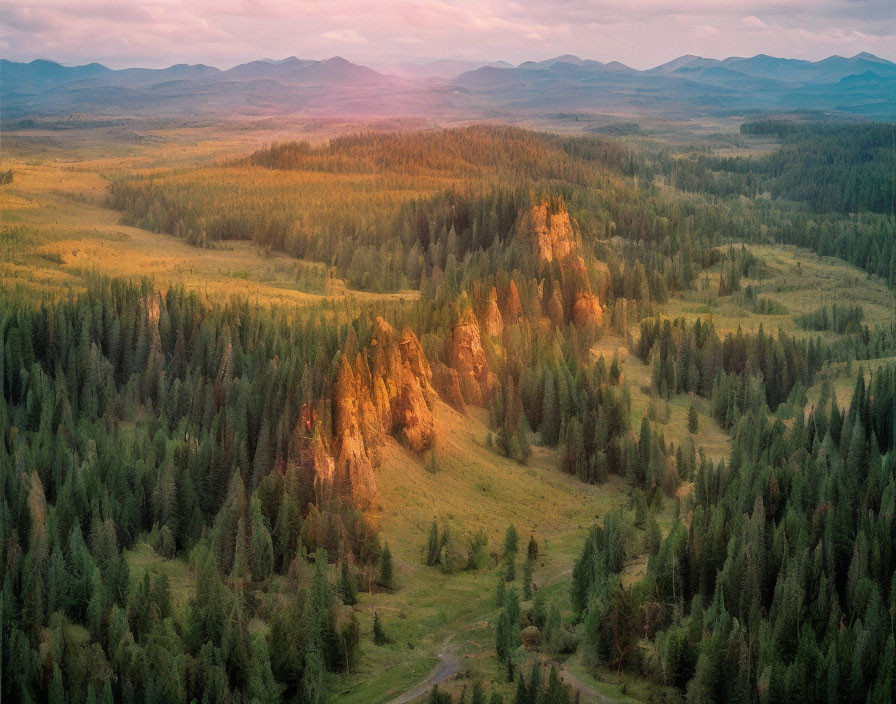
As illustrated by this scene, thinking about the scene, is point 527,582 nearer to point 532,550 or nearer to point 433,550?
point 532,550

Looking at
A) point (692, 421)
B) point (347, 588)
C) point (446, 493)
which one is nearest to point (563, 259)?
point (692, 421)

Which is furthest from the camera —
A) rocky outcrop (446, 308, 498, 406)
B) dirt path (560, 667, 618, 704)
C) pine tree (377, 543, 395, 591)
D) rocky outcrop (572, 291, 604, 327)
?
rocky outcrop (572, 291, 604, 327)

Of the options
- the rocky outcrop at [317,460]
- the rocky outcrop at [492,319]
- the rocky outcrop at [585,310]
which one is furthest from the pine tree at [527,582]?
the rocky outcrop at [585,310]

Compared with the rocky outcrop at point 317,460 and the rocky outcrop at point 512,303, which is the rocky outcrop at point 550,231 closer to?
the rocky outcrop at point 512,303

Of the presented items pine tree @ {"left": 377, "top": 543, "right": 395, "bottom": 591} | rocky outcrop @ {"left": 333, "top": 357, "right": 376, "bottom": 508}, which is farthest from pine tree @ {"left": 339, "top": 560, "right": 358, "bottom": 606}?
rocky outcrop @ {"left": 333, "top": 357, "right": 376, "bottom": 508}

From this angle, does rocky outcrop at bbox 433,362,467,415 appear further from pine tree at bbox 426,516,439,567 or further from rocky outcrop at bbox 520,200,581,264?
rocky outcrop at bbox 520,200,581,264

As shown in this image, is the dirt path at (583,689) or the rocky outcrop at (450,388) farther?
the rocky outcrop at (450,388)
